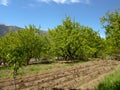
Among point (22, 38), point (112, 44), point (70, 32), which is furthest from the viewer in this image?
point (70, 32)

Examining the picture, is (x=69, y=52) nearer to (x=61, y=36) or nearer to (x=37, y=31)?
(x=61, y=36)

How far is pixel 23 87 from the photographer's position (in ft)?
61.9

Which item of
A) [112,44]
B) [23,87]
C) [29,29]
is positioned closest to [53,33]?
[29,29]

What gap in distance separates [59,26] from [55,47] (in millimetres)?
5381

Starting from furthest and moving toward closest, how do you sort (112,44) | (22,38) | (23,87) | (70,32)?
(70,32)
(22,38)
(112,44)
(23,87)

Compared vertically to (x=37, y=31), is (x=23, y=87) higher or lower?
lower

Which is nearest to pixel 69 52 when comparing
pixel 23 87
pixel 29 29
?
pixel 29 29

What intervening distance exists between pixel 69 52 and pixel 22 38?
37.4 ft

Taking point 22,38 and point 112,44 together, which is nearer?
point 112,44

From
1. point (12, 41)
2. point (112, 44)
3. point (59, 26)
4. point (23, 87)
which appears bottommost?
point (23, 87)

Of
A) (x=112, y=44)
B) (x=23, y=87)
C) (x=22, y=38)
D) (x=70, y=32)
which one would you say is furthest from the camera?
(x=70, y=32)

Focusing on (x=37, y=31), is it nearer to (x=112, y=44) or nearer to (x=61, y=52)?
(x=61, y=52)

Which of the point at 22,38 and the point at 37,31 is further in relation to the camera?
the point at 37,31

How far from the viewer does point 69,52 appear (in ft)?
176
